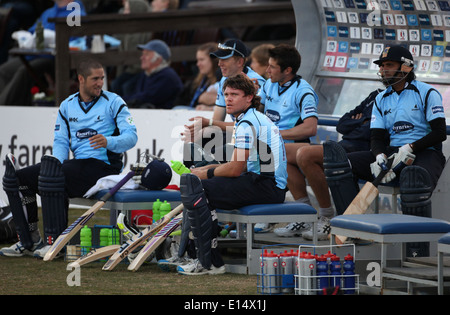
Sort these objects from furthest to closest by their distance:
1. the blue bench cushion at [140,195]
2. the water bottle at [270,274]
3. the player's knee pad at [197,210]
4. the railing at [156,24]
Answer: the railing at [156,24] < the blue bench cushion at [140,195] < the player's knee pad at [197,210] < the water bottle at [270,274]

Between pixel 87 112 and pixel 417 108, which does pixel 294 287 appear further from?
pixel 87 112

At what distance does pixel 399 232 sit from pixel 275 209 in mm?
1578

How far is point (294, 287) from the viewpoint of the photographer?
7.18 metres

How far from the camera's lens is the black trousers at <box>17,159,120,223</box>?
371 inches

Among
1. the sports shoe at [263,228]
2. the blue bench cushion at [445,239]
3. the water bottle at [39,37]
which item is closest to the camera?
the blue bench cushion at [445,239]

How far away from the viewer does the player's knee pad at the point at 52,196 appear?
9.19 metres

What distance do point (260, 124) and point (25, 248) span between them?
2.79m

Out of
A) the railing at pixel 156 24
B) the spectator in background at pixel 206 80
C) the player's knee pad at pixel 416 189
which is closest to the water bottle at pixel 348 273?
the player's knee pad at pixel 416 189

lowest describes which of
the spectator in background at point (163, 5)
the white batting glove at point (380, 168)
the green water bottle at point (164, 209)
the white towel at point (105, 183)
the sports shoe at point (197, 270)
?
the sports shoe at point (197, 270)

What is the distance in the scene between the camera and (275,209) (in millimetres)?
8258

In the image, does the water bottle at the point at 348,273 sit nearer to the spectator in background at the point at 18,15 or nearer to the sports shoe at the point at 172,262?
the sports shoe at the point at 172,262

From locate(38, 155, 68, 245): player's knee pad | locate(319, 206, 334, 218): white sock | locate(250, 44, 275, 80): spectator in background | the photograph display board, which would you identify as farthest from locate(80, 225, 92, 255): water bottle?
the photograph display board

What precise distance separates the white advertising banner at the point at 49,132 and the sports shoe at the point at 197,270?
395 centimetres
